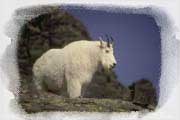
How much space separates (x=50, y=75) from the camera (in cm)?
125

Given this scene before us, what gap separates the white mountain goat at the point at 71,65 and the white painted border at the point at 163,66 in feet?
0.26

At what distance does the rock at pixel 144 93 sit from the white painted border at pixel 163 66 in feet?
0.08

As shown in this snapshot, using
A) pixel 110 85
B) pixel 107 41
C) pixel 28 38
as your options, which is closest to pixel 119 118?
pixel 110 85

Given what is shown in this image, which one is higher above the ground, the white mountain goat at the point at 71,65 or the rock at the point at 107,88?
the white mountain goat at the point at 71,65

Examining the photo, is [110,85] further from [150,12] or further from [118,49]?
[150,12]

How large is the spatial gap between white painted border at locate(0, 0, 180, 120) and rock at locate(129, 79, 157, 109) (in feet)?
0.08

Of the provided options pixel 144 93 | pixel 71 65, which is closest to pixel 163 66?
pixel 144 93

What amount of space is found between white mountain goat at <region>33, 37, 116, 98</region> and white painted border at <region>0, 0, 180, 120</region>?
3.2 inches

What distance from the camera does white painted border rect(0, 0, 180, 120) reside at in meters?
1.22

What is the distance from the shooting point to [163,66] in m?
1.27

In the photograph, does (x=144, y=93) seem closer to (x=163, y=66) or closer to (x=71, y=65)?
(x=163, y=66)

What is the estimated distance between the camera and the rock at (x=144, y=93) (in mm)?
1254

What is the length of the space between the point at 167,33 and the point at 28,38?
0.38 metres

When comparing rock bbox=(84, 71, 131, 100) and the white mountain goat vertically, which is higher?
the white mountain goat
